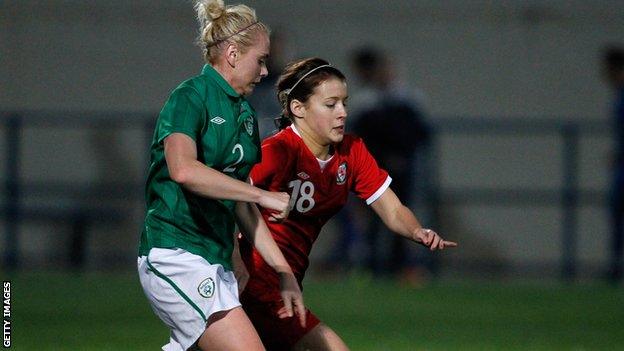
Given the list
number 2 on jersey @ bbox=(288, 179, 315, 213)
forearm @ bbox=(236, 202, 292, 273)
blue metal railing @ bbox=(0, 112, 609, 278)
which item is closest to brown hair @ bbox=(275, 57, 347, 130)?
number 2 on jersey @ bbox=(288, 179, 315, 213)

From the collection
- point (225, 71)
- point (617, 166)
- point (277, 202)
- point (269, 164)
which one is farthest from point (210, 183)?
point (617, 166)

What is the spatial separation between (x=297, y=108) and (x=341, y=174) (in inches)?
15.4

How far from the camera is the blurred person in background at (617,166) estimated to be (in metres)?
15.3

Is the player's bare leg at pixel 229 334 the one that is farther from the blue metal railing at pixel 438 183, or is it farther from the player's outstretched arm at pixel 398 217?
the blue metal railing at pixel 438 183

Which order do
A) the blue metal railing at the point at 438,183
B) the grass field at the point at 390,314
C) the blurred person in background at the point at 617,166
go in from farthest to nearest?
the blue metal railing at the point at 438,183 < the blurred person in background at the point at 617,166 < the grass field at the point at 390,314

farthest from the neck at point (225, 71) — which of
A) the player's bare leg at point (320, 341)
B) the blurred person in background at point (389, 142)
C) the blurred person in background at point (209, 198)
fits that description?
the blurred person in background at point (389, 142)

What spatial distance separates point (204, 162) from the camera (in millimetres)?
5855

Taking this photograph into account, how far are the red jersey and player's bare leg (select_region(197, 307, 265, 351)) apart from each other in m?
1.02

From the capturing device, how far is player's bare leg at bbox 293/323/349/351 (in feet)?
22.0

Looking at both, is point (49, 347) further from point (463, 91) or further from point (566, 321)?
point (463, 91)

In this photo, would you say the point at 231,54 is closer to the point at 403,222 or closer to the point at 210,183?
the point at 210,183

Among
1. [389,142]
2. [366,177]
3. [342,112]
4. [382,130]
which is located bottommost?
[366,177]

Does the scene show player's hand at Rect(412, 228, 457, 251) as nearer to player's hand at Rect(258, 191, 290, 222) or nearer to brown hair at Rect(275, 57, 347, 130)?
brown hair at Rect(275, 57, 347, 130)

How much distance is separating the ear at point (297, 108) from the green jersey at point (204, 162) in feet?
3.02
